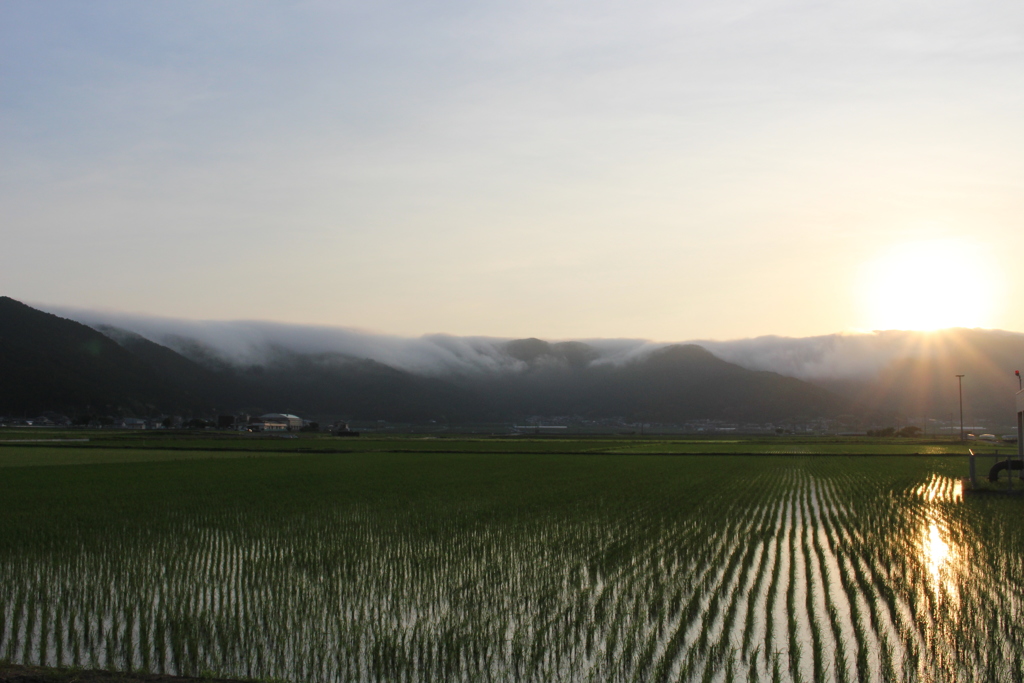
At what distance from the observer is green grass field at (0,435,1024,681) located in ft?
22.5

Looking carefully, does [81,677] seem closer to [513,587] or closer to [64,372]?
[513,587]

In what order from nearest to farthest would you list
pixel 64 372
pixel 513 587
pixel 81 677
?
pixel 81 677 < pixel 513 587 < pixel 64 372

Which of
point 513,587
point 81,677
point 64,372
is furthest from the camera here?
point 64,372

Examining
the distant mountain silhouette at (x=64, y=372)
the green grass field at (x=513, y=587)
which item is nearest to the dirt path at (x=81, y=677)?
the green grass field at (x=513, y=587)

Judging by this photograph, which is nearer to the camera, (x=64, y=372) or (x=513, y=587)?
(x=513, y=587)

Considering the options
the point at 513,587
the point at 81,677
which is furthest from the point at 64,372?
the point at 81,677

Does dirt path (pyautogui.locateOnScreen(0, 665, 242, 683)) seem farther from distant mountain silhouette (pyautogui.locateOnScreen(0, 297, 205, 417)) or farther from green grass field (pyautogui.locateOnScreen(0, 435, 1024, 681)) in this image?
distant mountain silhouette (pyautogui.locateOnScreen(0, 297, 205, 417))

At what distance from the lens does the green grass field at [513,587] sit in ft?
22.5

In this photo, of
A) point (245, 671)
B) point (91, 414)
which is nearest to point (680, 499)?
point (245, 671)

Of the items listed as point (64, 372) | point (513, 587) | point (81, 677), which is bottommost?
point (513, 587)

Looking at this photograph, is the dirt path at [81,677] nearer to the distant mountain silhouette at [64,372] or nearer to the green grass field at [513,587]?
the green grass field at [513,587]

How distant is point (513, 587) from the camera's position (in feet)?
31.6

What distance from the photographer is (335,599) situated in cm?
905

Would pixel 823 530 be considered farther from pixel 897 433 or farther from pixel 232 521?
pixel 897 433
